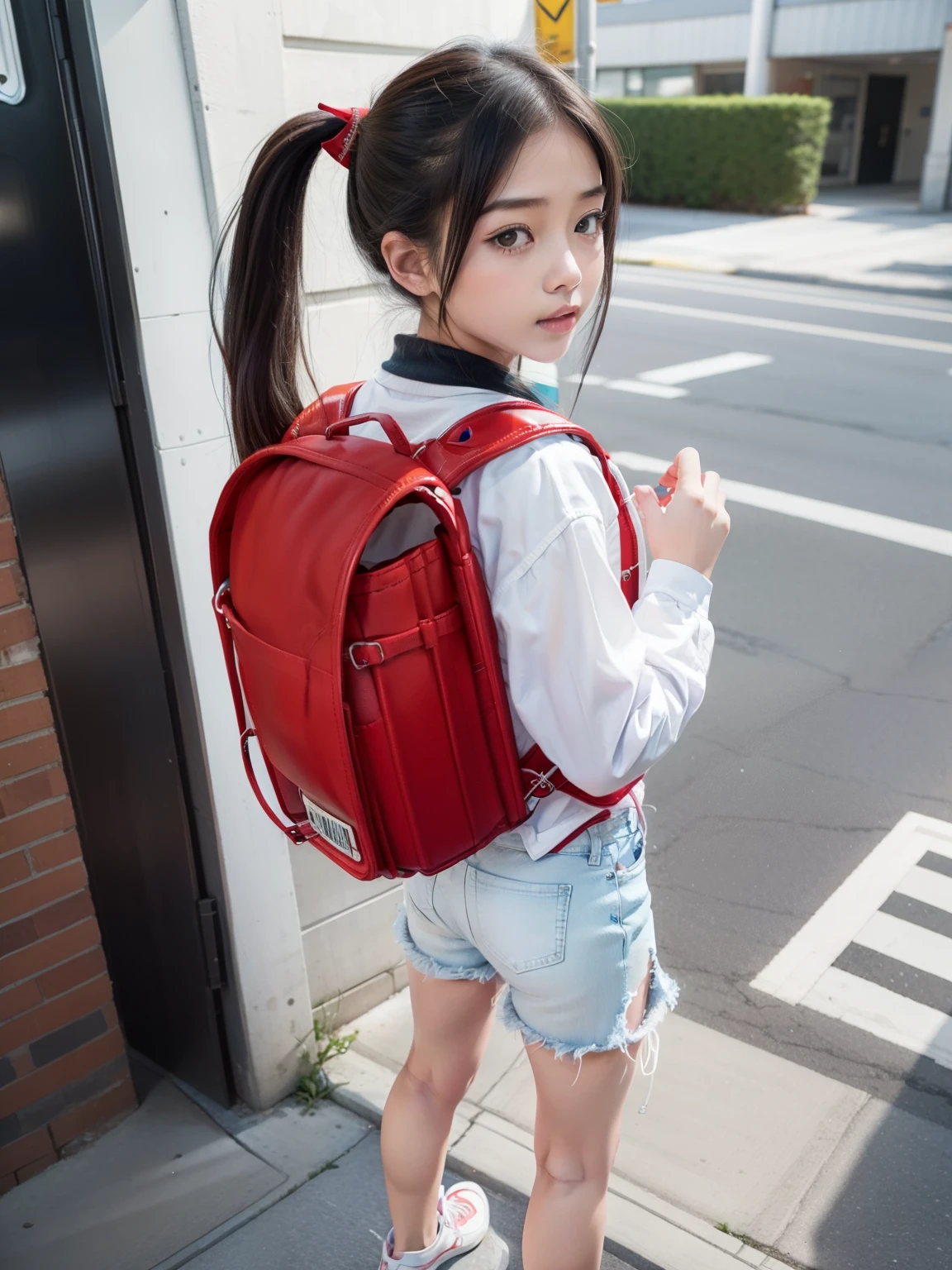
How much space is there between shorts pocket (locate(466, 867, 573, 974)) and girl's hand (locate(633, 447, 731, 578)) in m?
0.46

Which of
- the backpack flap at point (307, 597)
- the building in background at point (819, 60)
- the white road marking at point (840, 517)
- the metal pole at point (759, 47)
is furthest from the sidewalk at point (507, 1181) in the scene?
the metal pole at point (759, 47)

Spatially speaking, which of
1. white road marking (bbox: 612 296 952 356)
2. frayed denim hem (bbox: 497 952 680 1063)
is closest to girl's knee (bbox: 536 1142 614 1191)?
frayed denim hem (bbox: 497 952 680 1063)

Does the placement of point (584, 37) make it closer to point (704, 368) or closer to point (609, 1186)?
point (609, 1186)

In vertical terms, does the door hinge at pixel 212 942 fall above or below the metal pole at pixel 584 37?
below

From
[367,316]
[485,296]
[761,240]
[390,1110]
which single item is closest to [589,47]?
[367,316]

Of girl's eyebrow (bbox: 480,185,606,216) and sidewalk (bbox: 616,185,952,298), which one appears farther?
sidewalk (bbox: 616,185,952,298)

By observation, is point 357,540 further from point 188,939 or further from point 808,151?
point 808,151

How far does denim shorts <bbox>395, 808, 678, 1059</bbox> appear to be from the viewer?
1462mm

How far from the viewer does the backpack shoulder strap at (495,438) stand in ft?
4.16

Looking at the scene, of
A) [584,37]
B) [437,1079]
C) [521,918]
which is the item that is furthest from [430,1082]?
[584,37]

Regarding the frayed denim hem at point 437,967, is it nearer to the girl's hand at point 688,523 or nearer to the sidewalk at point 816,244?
the girl's hand at point 688,523

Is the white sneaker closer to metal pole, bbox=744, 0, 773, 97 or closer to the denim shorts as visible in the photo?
the denim shorts

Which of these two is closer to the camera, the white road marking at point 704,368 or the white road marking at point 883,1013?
the white road marking at point 883,1013

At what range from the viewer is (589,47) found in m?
2.94
